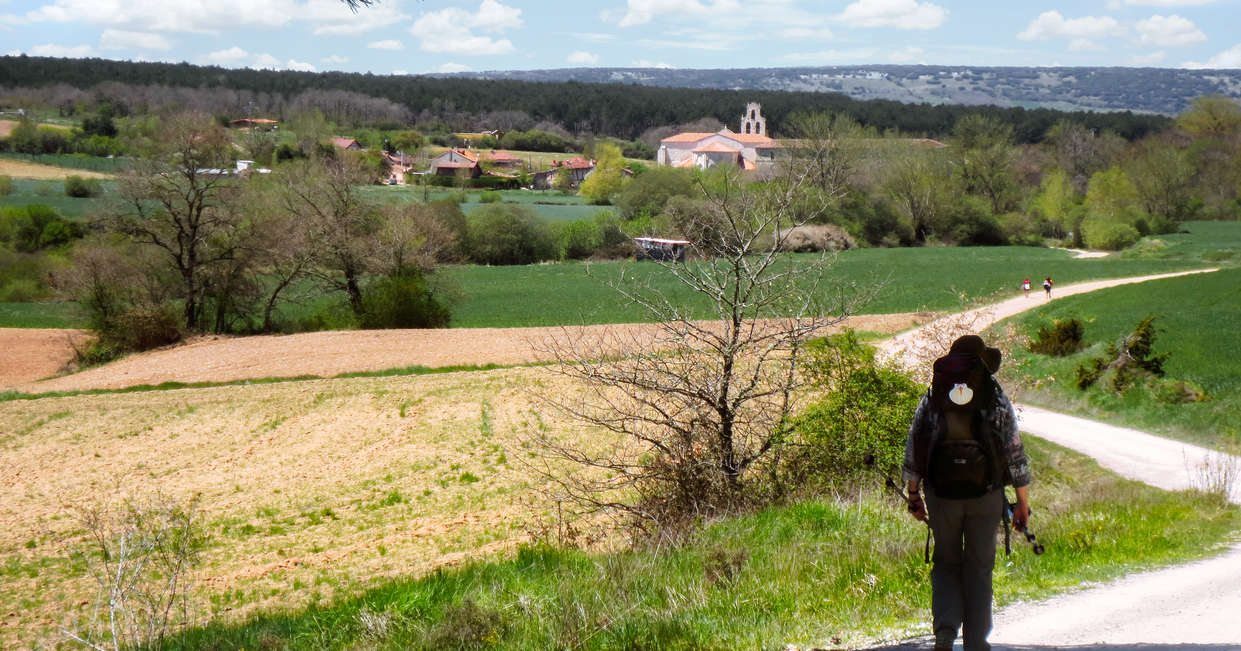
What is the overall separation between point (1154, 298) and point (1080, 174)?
77.6 m

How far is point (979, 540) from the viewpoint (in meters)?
4.97

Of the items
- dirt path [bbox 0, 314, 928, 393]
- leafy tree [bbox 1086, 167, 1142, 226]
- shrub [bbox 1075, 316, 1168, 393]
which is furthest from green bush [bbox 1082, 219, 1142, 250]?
shrub [bbox 1075, 316, 1168, 393]

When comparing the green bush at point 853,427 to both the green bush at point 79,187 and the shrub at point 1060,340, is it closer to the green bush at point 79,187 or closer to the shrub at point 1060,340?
the shrub at point 1060,340

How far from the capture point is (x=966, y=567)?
502 cm

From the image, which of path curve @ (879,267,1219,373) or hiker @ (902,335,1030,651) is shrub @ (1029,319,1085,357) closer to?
path curve @ (879,267,1219,373)

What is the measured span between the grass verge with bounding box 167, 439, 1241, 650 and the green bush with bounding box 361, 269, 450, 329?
27203 mm

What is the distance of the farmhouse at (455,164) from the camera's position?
9969cm

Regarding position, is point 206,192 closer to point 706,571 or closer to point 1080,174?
point 706,571

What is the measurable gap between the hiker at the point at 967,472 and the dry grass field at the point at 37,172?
80.9 meters

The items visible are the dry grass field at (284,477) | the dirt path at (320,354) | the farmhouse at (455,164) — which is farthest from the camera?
the farmhouse at (455,164)

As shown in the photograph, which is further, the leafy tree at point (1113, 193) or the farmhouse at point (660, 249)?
the leafy tree at point (1113, 193)

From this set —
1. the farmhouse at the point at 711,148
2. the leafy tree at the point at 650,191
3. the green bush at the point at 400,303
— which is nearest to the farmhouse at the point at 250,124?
the leafy tree at the point at 650,191

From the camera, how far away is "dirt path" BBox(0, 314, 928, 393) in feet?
95.5

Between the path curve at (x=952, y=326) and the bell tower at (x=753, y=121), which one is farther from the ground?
the bell tower at (x=753, y=121)
